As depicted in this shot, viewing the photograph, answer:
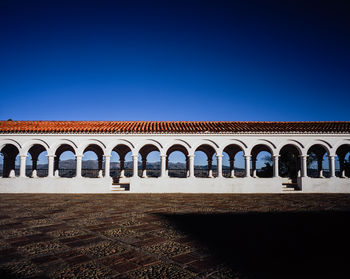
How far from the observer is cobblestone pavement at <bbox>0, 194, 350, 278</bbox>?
3.26 meters

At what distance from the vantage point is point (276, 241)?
4672 mm

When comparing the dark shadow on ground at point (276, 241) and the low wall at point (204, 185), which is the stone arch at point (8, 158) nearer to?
the low wall at point (204, 185)

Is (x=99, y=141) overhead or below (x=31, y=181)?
overhead

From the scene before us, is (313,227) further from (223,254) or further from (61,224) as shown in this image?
(61,224)

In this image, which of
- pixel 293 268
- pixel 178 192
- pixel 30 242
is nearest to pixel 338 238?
pixel 293 268

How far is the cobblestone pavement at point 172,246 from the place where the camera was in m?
3.26

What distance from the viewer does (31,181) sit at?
48.8 ft

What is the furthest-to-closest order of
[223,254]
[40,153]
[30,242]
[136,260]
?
1. [40,153]
2. [30,242]
3. [223,254]
4. [136,260]

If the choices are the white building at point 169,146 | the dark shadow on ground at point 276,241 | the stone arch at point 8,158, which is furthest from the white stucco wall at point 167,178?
the dark shadow on ground at point 276,241

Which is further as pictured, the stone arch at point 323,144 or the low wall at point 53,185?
→ the stone arch at point 323,144

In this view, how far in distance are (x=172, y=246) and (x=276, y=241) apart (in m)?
2.07

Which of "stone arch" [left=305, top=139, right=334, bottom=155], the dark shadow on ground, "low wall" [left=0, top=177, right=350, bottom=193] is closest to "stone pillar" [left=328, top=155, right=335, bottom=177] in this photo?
"stone arch" [left=305, top=139, right=334, bottom=155]

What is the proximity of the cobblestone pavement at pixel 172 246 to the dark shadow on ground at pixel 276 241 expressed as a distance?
0.05 ft

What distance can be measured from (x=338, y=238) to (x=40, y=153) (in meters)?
20.5
